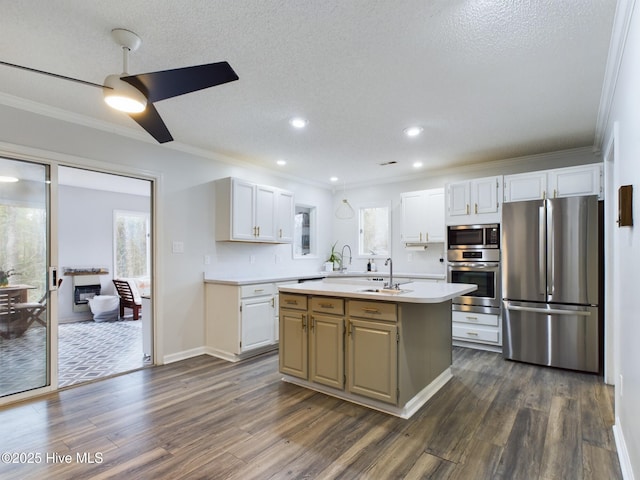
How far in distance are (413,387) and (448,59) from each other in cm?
236

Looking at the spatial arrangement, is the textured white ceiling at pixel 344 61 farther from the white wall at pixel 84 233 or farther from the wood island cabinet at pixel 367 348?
the white wall at pixel 84 233

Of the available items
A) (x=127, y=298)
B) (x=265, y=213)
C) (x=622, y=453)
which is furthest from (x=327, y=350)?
(x=127, y=298)

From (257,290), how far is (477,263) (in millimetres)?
2711

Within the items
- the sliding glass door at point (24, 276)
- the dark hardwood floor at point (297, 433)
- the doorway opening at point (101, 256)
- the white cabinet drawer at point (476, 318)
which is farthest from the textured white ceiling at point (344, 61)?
the doorway opening at point (101, 256)

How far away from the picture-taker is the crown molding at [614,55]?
70.2 inches

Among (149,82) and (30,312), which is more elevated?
(149,82)

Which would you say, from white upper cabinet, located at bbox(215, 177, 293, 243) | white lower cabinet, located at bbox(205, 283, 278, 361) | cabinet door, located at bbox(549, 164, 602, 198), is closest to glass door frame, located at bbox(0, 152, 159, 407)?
white upper cabinet, located at bbox(215, 177, 293, 243)

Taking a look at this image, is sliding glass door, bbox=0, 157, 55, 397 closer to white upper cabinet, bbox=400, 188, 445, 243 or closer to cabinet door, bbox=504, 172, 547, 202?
white upper cabinet, bbox=400, 188, 445, 243

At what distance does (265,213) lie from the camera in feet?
15.4

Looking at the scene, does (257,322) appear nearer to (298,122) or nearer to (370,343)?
(370,343)

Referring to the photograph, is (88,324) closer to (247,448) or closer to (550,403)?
(247,448)

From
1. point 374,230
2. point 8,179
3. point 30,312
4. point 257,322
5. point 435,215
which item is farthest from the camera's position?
point 374,230

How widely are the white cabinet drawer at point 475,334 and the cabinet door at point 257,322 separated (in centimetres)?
238

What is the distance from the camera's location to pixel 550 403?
110 inches
